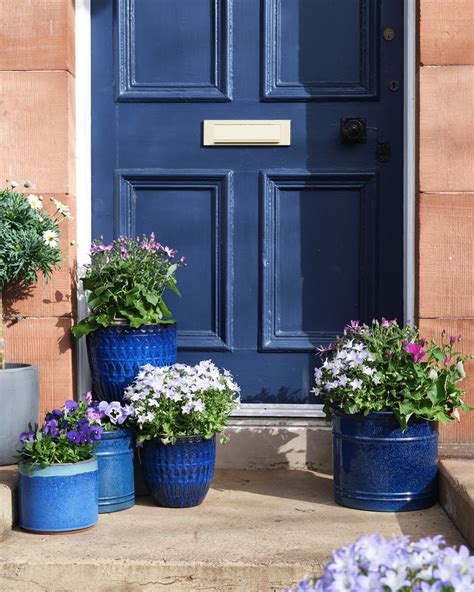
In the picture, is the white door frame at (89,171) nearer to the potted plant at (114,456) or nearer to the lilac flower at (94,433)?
the potted plant at (114,456)

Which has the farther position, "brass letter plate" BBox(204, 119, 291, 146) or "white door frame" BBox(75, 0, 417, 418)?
"brass letter plate" BBox(204, 119, 291, 146)

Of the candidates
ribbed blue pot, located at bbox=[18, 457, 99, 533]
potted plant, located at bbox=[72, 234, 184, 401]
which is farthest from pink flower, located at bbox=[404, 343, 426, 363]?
ribbed blue pot, located at bbox=[18, 457, 99, 533]

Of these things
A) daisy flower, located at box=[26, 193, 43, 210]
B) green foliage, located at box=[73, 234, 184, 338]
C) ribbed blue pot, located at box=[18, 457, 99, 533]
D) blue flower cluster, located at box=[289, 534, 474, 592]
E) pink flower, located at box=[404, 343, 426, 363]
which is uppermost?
daisy flower, located at box=[26, 193, 43, 210]

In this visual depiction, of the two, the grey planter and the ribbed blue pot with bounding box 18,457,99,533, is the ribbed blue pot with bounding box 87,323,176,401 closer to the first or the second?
the grey planter

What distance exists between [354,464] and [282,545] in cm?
62

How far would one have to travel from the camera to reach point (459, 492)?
3.62 metres

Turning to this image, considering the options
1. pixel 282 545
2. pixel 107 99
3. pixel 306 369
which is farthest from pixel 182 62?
pixel 282 545

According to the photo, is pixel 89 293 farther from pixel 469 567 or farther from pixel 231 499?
pixel 469 567

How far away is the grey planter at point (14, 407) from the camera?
3.92m

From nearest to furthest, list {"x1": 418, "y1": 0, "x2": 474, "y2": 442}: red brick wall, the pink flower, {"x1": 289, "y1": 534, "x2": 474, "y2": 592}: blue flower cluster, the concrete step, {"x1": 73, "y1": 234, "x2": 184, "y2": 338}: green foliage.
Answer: {"x1": 289, "y1": 534, "x2": 474, "y2": 592}: blue flower cluster < the concrete step < the pink flower < {"x1": 73, "y1": 234, "x2": 184, "y2": 338}: green foliage < {"x1": 418, "y1": 0, "x2": 474, "y2": 442}: red brick wall

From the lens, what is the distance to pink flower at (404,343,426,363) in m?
3.84

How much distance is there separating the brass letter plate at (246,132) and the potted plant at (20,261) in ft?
2.75

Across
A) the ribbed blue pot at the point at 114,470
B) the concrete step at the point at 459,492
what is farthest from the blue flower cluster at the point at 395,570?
the ribbed blue pot at the point at 114,470

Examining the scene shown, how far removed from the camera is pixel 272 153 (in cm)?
464
